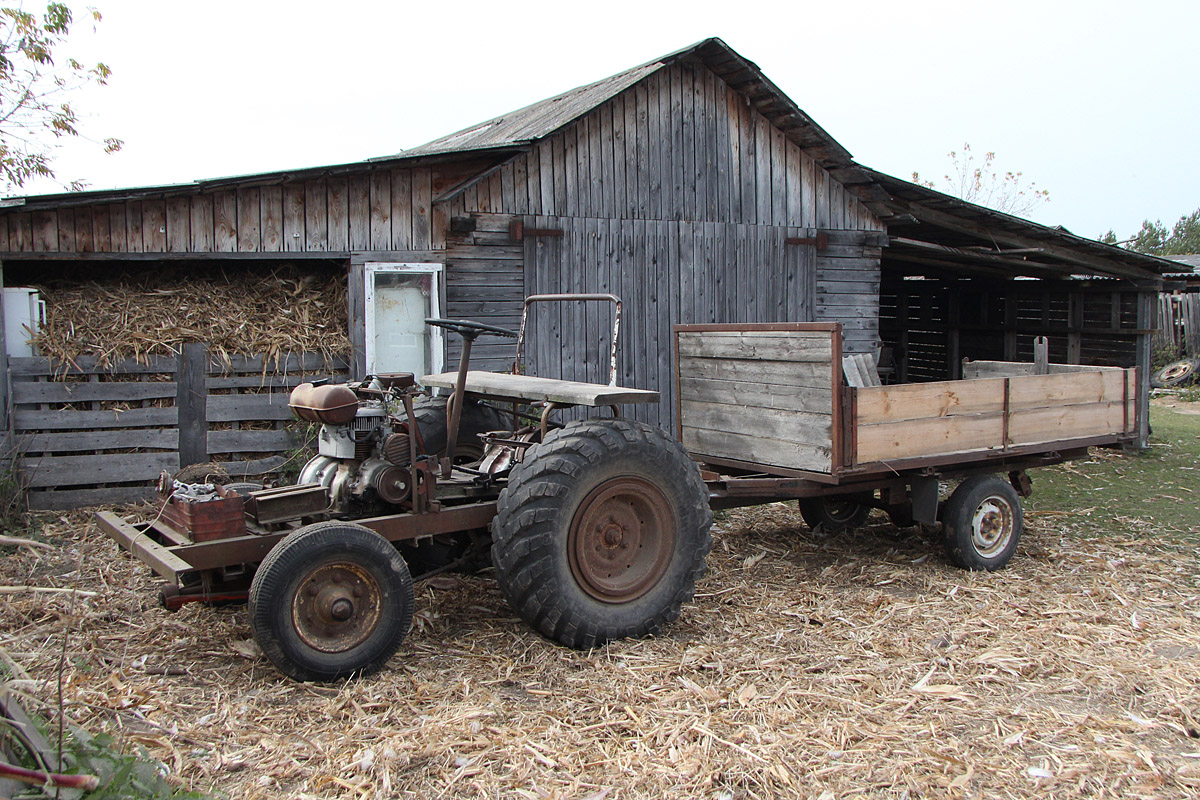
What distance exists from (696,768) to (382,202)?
6.20 m

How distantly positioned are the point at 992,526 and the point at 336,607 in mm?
4651

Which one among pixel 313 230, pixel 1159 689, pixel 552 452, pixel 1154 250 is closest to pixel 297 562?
pixel 552 452

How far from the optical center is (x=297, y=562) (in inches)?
158

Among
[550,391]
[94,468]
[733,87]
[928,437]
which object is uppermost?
[733,87]

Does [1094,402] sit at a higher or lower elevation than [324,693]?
higher

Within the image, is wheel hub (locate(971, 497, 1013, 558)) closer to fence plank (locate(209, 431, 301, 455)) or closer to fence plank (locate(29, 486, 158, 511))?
fence plank (locate(209, 431, 301, 455))

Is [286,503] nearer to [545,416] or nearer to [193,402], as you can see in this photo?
[545,416]

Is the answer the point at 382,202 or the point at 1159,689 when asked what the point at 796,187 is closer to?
the point at 382,202

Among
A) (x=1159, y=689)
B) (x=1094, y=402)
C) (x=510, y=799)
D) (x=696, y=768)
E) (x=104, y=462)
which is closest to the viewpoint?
(x=510, y=799)

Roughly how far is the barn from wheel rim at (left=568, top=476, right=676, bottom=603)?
13.3 feet

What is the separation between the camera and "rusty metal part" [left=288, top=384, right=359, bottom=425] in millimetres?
4566

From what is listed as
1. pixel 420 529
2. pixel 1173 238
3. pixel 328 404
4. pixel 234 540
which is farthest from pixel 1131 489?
pixel 1173 238

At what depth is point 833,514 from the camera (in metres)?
7.60

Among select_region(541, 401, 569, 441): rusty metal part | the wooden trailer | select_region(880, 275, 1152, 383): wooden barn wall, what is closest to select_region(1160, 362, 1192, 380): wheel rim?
select_region(880, 275, 1152, 383): wooden barn wall
